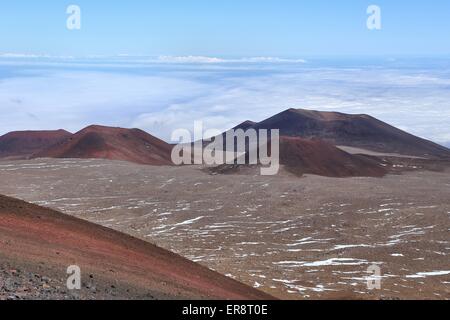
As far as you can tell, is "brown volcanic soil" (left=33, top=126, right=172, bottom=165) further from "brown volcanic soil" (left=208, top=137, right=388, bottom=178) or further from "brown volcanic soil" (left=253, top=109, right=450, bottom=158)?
"brown volcanic soil" (left=253, top=109, right=450, bottom=158)

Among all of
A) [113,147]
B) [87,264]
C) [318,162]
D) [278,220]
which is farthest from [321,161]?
[87,264]

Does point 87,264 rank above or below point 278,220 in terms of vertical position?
above

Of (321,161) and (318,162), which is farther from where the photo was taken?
(321,161)

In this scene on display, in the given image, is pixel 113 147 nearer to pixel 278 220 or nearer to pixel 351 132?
pixel 278 220

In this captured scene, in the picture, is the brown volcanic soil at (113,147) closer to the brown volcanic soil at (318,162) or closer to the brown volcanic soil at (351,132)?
the brown volcanic soil at (318,162)

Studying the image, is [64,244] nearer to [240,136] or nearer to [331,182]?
[331,182]
